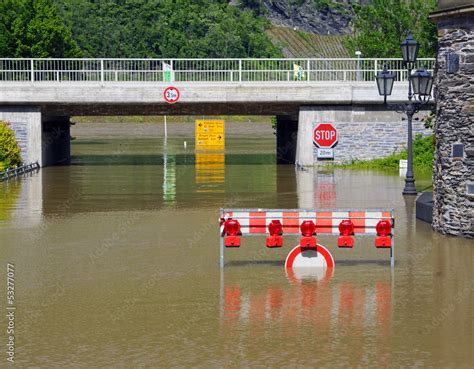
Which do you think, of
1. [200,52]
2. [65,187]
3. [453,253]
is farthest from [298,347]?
[200,52]

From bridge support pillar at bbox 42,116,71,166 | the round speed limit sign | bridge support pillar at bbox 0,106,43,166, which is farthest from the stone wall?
bridge support pillar at bbox 42,116,71,166

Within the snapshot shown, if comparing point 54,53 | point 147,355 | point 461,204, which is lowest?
point 147,355

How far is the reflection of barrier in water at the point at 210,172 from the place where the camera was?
36.0m

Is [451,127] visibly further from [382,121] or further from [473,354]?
[382,121]

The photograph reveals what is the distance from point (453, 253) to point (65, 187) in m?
20.1

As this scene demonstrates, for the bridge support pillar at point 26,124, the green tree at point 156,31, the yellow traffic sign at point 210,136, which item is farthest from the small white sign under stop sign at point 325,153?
the green tree at point 156,31

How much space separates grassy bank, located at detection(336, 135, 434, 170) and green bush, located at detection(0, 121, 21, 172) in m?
15.2

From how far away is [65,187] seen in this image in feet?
120

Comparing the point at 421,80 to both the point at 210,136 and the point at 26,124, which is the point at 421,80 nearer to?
the point at 26,124

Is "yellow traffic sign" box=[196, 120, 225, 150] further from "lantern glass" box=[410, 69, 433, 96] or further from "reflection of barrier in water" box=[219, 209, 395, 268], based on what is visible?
"reflection of barrier in water" box=[219, 209, 395, 268]

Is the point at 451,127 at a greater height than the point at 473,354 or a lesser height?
greater

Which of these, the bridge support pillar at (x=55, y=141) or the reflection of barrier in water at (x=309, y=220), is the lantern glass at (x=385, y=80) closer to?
→ the reflection of barrier in water at (x=309, y=220)

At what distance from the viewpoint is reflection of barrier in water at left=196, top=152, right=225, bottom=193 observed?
35984 millimetres

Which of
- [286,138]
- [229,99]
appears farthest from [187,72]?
[286,138]
